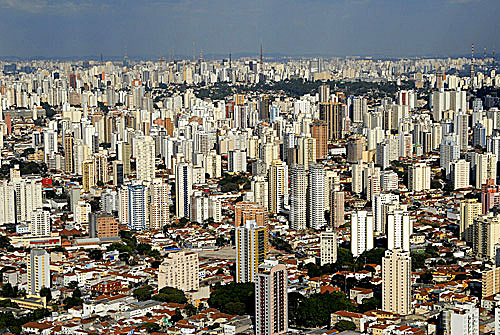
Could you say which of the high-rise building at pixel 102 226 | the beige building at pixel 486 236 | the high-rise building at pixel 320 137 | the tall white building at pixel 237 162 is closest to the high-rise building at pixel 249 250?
the beige building at pixel 486 236

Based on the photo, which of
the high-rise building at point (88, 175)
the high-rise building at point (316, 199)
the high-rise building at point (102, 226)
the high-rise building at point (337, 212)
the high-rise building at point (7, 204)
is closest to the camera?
the high-rise building at point (102, 226)

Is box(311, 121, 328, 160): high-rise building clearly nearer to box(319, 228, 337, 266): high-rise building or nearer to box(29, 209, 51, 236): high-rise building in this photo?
box(29, 209, 51, 236): high-rise building

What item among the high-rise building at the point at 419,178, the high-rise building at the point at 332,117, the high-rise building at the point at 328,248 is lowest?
the high-rise building at the point at 328,248

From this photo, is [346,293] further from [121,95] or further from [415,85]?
[415,85]

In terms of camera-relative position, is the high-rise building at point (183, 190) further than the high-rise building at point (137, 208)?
Yes

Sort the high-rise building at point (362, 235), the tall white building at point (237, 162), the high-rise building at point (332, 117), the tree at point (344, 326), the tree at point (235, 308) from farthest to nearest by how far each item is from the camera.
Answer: the high-rise building at point (332, 117), the tall white building at point (237, 162), the high-rise building at point (362, 235), the tree at point (235, 308), the tree at point (344, 326)

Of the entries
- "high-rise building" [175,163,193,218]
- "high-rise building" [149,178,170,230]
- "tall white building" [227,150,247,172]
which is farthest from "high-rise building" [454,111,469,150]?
"high-rise building" [149,178,170,230]

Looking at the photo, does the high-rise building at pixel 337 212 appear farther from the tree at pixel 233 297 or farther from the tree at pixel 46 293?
the tree at pixel 46 293
